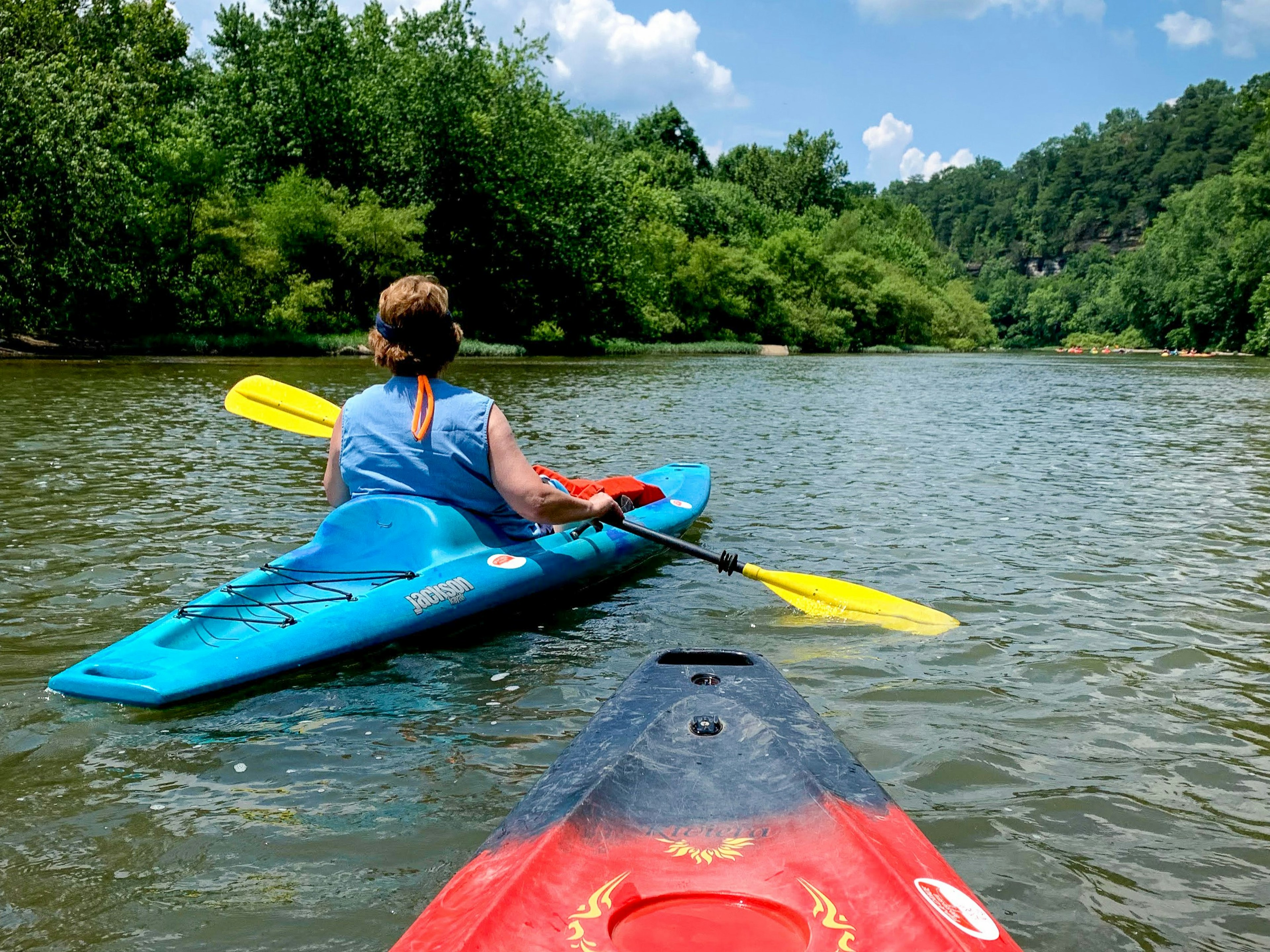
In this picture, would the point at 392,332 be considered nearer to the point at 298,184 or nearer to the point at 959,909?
the point at 959,909

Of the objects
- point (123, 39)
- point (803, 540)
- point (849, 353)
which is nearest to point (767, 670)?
point (803, 540)

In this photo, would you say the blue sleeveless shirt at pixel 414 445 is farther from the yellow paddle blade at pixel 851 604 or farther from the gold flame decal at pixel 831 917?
the gold flame decal at pixel 831 917

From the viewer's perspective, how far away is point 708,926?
6.48 ft

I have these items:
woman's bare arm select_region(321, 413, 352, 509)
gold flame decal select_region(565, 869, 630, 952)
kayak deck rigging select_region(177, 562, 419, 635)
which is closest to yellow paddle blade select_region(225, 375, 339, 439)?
woman's bare arm select_region(321, 413, 352, 509)

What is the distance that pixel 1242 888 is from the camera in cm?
267

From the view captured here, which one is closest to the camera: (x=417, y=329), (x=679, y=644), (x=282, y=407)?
(x=417, y=329)

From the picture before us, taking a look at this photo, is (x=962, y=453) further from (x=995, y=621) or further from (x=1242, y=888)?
(x=1242, y=888)

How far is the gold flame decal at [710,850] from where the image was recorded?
2.21 m

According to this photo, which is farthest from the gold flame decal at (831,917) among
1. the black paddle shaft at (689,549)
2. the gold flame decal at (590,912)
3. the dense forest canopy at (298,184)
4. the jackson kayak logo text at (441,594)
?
the dense forest canopy at (298,184)

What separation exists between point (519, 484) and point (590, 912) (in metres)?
2.58

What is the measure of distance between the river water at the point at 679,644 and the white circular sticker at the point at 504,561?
0.31m

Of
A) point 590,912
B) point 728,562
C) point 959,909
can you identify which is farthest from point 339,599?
point 959,909

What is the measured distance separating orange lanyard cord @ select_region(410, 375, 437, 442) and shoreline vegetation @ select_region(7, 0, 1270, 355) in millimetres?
25841

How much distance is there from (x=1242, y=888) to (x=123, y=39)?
1850 inches
